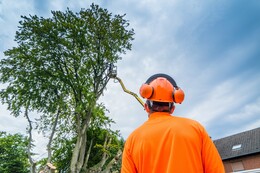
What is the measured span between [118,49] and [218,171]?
1794 cm

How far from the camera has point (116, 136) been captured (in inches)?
827

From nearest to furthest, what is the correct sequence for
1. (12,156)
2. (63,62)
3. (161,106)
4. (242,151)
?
(161,106), (63,62), (242,151), (12,156)

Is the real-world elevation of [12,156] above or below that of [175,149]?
above

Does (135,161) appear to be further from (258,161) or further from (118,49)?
(258,161)

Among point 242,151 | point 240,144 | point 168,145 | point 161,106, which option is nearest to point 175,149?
point 168,145

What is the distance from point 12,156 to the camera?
28.6 metres

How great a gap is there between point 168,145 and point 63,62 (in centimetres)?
1665

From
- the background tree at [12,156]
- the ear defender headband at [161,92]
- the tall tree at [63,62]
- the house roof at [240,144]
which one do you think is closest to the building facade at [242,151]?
the house roof at [240,144]

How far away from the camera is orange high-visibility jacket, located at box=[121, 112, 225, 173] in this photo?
1.34 metres

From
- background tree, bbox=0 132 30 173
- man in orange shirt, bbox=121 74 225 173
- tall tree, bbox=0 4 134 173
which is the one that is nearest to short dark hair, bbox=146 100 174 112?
man in orange shirt, bbox=121 74 225 173

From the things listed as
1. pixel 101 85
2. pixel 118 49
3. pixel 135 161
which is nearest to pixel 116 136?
pixel 101 85

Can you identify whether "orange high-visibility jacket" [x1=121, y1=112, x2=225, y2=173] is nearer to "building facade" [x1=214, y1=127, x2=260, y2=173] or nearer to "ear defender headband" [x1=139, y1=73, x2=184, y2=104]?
"ear defender headband" [x1=139, y1=73, x2=184, y2=104]

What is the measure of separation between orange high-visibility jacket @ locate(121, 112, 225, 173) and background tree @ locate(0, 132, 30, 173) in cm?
2942

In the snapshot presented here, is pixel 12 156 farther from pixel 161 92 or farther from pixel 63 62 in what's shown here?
pixel 161 92
